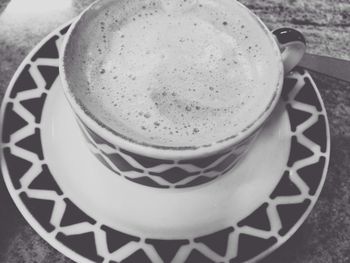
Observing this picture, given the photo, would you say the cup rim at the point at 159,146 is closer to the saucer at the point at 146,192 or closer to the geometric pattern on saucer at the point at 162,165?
the geometric pattern on saucer at the point at 162,165

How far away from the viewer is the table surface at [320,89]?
67 centimetres

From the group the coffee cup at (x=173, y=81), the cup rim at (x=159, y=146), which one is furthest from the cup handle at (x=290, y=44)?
the cup rim at (x=159, y=146)

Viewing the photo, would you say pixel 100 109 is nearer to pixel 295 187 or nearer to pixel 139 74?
pixel 139 74

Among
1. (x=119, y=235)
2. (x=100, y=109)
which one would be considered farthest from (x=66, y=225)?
(x=100, y=109)

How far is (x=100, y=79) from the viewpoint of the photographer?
28.0 inches

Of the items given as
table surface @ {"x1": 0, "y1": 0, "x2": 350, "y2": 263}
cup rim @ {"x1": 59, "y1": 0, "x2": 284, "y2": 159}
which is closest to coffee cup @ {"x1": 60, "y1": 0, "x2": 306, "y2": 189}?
cup rim @ {"x1": 59, "y1": 0, "x2": 284, "y2": 159}

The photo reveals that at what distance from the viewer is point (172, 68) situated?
2.43ft

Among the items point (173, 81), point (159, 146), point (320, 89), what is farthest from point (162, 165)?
point (320, 89)

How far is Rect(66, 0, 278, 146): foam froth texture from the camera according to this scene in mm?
672

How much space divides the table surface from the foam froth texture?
0.20 m

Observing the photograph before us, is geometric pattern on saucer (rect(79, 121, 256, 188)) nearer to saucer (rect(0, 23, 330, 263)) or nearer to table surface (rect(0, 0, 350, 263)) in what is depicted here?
saucer (rect(0, 23, 330, 263))

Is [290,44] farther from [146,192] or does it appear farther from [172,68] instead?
[146,192]

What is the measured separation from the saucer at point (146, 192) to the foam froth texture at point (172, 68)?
0.08m

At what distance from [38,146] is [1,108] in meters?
0.10
